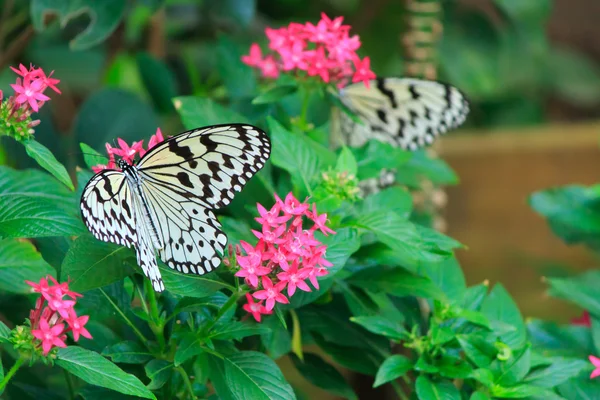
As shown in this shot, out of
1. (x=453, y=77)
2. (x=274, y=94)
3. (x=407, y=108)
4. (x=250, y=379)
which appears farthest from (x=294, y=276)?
(x=453, y=77)

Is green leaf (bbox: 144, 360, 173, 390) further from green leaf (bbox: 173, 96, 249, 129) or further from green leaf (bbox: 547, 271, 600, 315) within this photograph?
green leaf (bbox: 547, 271, 600, 315)

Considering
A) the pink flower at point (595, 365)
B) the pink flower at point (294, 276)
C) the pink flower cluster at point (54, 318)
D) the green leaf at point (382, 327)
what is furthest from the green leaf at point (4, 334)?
the pink flower at point (595, 365)

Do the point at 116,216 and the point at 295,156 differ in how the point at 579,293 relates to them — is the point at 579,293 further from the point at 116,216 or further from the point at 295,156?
the point at 116,216

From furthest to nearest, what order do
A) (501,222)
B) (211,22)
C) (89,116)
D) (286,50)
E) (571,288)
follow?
1. (501,222)
2. (211,22)
3. (89,116)
4. (571,288)
5. (286,50)

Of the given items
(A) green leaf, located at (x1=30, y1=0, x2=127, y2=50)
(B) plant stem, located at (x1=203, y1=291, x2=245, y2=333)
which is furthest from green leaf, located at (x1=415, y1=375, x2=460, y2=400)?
(A) green leaf, located at (x1=30, y1=0, x2=127, y2=50)

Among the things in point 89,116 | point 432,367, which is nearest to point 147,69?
point 89,116

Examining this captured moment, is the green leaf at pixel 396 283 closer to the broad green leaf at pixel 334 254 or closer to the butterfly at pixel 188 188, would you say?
the broad green leaf at pixel 334 254

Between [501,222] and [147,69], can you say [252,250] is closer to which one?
[147,69]
